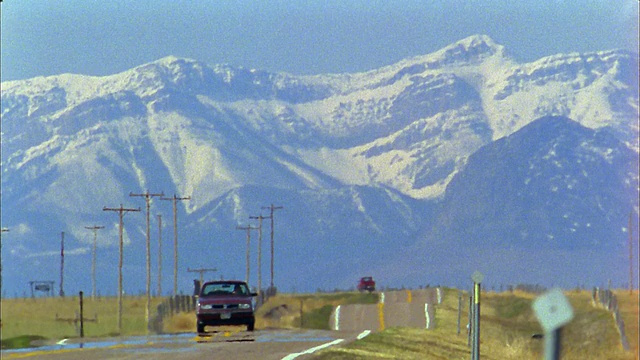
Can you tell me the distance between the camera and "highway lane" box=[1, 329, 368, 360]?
93.2ft

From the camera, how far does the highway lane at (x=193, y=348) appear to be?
2842cm

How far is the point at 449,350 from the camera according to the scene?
113 feet

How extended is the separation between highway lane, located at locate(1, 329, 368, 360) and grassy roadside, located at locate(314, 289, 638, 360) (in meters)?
0.95

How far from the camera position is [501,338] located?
64.9 m

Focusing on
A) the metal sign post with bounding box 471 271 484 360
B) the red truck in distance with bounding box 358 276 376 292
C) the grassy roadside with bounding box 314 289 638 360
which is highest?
the red truck in distance with bounding box 358 276 376 292

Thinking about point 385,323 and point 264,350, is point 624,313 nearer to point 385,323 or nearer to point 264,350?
point 385,323

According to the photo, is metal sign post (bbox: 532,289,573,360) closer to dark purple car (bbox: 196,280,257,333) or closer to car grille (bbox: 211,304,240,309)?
dark purple car (bbox: 196,280,257,333)

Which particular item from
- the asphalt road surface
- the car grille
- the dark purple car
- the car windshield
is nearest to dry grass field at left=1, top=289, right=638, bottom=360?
the asphalt road surface

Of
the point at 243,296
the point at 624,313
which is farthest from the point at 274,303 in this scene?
the point at 243,296

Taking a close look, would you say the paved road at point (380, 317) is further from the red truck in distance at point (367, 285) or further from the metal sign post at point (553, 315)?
the red truck in distance at point (367, 285)

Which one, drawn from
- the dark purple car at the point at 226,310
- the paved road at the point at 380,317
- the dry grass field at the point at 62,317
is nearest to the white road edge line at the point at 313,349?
the dark purple car at the point at 226,310

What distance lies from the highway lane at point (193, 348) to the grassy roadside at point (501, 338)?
3.11 feet

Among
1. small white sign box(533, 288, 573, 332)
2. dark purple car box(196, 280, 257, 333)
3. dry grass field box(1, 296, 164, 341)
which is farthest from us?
dry grass field box(1, 296, 164, 341)

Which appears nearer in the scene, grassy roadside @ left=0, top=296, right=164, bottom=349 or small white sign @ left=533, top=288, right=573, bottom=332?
small white sign @ left=533, top=288, right=573, bottom=332
